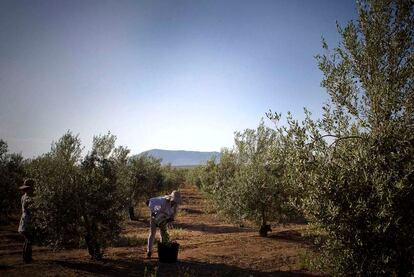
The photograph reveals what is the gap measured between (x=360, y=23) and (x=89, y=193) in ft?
38.1

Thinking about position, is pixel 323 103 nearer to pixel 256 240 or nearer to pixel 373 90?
pixel 373 90

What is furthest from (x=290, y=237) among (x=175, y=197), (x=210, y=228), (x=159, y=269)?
(x=159, y=269)

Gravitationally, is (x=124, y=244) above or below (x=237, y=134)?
below

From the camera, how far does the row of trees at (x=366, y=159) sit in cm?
690

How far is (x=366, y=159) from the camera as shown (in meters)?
7.21

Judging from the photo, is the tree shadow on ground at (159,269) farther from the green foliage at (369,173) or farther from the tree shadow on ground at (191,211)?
the tree shadow on ground at (191,211)

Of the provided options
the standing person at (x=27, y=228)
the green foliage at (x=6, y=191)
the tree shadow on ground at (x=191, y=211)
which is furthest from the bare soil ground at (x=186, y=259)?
the tree shadow on ground at (x=191, y=211)

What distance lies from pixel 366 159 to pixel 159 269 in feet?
27.6

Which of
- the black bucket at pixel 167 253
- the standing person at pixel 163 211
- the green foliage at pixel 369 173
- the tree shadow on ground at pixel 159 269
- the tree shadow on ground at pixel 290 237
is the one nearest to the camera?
the green foliage at pixel 369 173

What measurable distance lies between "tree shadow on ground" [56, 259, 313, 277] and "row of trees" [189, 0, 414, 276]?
4.53m

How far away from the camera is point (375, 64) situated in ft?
31.9

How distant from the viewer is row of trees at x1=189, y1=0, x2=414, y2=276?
22.6ft

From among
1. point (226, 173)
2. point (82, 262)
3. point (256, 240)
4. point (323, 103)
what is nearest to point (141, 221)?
point (226, 173)

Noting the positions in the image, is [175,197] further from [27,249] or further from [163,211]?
[27,249]
